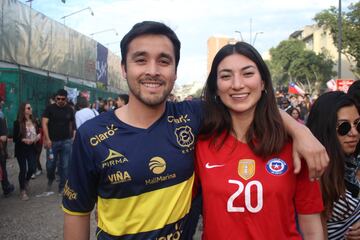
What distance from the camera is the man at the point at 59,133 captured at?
331 inches

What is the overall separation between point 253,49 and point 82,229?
1.42 meters

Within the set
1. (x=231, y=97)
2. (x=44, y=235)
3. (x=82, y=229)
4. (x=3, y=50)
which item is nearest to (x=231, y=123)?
(x=231, y=97)

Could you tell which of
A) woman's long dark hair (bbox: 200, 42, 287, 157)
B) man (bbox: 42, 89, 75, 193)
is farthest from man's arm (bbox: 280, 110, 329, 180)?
man (bbox: 42, 89, 75, 193)

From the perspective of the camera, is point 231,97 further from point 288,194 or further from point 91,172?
point 91,172

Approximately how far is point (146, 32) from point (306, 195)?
126 centimetres

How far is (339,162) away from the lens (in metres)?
2.66

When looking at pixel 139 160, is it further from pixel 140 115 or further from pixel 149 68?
pixel 149 68

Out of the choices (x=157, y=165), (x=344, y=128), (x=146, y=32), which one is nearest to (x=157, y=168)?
(x=157, y=165)

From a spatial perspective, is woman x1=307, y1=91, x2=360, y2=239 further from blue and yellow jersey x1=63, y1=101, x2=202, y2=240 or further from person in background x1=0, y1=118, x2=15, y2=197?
person in background x1=0, y1=118, x2=15, y2=197

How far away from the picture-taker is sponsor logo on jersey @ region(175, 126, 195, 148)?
7.80 feet

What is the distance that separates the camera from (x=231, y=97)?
248cm

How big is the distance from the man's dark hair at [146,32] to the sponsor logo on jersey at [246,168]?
0.73 meters

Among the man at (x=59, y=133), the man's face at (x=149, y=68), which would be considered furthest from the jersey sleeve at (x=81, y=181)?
the man at (x=59, y=133)

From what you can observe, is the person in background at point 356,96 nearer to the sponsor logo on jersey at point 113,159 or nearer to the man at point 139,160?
the man at point 139,160
